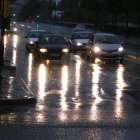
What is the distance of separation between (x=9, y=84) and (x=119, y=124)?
6895 mm

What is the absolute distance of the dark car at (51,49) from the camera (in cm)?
3366

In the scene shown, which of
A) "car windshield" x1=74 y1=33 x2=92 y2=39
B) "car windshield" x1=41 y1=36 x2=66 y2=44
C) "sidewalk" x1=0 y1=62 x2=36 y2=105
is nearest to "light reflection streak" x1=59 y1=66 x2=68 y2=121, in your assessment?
"sidewalk" x1=0 y1=62 x2=36 y2=105

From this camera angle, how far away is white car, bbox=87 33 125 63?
3231 centimetres

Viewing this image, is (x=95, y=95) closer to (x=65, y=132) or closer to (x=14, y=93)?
(x=14, y=93)

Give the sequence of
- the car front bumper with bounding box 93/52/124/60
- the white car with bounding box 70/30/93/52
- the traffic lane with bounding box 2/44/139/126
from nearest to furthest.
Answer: the traffic lane with bounding box 2/44/139/126 < the car front bumper with bounding box 93/52/124/60 < the white car with bounding box 70/30/93/52

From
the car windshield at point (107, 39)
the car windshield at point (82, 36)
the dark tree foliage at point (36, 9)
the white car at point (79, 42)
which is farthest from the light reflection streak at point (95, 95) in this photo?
the dark tree foliage at point (36, 9)

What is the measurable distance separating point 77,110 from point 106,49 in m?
18.8

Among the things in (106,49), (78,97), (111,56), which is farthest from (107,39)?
(78,97)

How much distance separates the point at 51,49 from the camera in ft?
111

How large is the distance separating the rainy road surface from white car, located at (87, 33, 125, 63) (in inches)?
322

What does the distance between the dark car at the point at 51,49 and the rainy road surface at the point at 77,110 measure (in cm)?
944

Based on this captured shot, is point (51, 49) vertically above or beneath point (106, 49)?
beneath

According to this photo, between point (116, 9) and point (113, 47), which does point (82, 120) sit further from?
point (116, 9)

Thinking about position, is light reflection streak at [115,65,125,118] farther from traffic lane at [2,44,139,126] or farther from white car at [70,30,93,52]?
white car at [70,30,93,52]
